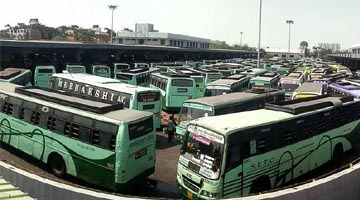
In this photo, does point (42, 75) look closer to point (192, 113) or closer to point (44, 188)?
point (192, 113)

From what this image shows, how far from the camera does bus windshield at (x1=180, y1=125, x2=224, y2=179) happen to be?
9.29 m

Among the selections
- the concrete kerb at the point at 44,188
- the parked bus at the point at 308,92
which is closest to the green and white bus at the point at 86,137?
the concrete kerb at the point at 44,188

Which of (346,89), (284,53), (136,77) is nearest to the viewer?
(346,89)

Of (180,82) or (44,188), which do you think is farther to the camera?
(180,82)

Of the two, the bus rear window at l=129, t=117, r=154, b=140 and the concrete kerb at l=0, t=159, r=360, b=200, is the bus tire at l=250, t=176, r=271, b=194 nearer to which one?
the concrete kerb at l=0, t=159, r=360, b=200

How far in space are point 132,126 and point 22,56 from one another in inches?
1531

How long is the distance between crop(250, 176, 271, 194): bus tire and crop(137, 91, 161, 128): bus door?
6.82 metres

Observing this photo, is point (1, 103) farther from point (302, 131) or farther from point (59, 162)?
point (302, 131)

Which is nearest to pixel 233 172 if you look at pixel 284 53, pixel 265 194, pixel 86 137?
pixel 265 194

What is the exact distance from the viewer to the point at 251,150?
32.8 feet

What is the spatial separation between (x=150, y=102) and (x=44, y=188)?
9.90m

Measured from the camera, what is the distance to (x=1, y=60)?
42406 mm

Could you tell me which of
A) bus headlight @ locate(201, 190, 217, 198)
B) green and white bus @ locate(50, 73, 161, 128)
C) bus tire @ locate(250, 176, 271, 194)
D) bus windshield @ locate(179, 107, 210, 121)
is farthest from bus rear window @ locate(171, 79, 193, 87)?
bus headlight @ locate(201, 190, 217, 198)

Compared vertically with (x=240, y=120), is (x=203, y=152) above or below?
below
